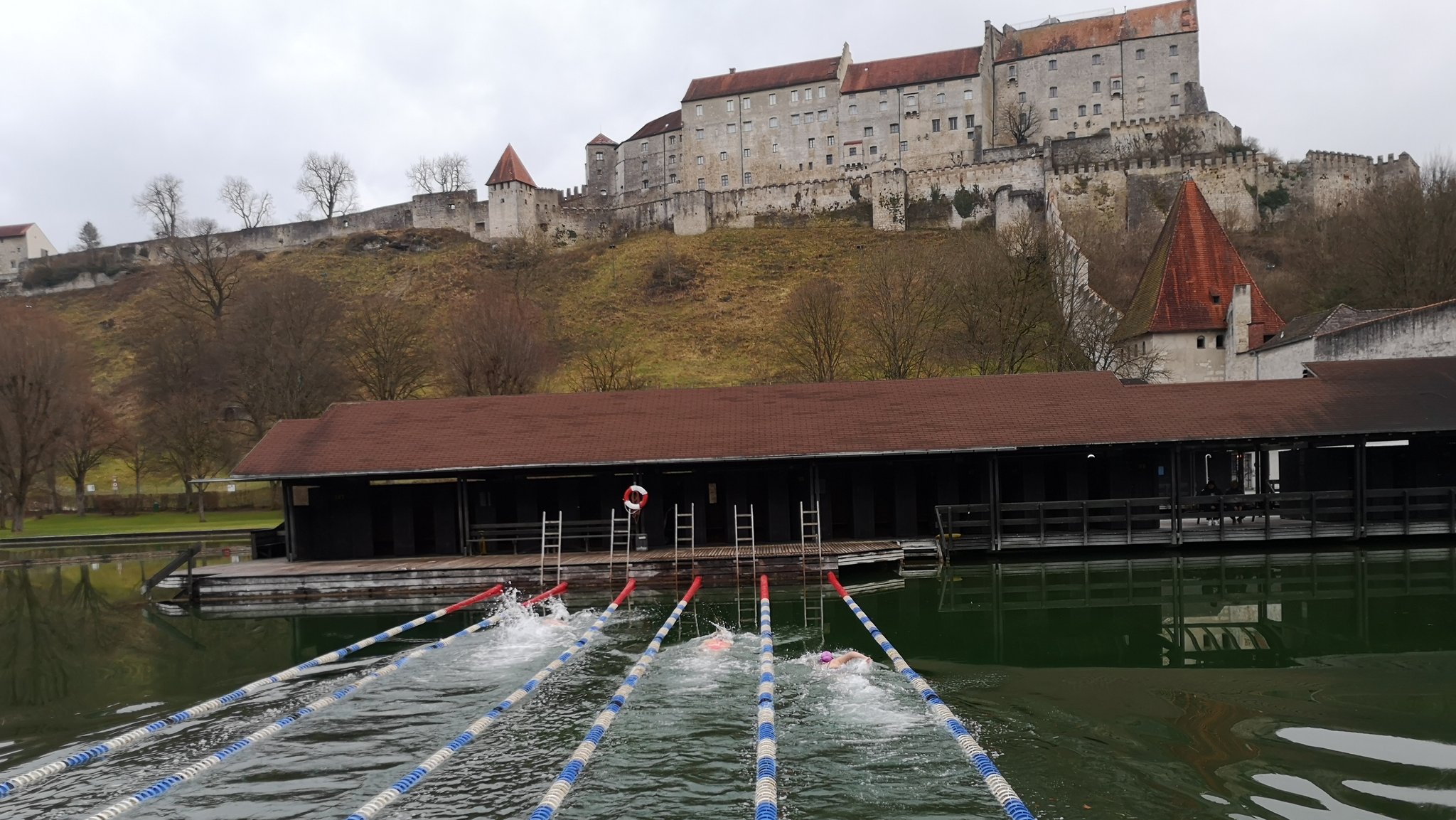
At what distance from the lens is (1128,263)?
5656 cm

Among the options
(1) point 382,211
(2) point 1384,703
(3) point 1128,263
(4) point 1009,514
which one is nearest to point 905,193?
(3) point 1128,263

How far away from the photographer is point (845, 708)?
1166 centimetres

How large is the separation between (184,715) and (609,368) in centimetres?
3892

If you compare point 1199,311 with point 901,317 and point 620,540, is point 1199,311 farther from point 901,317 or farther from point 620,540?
point 620,540

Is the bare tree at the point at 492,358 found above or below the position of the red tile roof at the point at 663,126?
below

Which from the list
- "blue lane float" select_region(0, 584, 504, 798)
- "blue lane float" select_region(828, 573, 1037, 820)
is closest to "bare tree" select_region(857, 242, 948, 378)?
"blue lane float" select_region(828, 573, 1037, 820)

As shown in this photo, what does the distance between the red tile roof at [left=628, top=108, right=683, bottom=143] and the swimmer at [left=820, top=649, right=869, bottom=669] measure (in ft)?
291

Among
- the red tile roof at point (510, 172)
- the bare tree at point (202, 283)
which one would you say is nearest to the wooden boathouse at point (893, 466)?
the bare tree at point (202, 283)

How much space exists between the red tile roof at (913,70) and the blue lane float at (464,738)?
8116 centimetres

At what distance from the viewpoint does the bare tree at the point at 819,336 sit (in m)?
45.7

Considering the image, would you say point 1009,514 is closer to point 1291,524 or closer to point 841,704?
point 1291,524

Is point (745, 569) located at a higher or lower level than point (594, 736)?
lower

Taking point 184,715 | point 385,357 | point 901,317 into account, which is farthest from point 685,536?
point 385,357

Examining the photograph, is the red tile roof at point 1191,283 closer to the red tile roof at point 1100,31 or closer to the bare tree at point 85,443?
the bare tree at point 85,443
